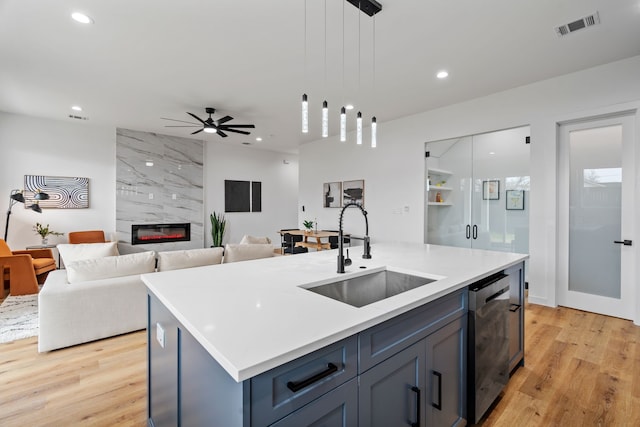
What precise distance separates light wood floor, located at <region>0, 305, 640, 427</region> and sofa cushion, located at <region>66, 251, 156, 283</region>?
0.63 metres

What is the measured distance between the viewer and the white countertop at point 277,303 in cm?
85

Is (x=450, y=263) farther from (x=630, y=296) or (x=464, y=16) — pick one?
(x=630, y=296)

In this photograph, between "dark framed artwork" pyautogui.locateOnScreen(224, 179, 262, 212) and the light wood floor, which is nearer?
the light wood floor

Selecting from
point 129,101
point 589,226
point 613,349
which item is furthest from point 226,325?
point 129,101

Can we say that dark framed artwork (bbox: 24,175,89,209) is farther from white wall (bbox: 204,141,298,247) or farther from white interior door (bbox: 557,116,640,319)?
white interior door (bbox: 557,116,640,319)

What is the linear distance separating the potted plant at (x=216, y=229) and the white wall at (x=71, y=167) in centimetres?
11

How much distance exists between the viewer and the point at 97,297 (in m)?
2.82

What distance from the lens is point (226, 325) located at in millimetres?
995

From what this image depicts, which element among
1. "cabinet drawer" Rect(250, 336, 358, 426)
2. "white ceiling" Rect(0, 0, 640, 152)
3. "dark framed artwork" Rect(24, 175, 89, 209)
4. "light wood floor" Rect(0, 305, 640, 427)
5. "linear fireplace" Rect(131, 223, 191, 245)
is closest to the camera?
"cabinet drawer" Rect(250, 336, 358, 426)

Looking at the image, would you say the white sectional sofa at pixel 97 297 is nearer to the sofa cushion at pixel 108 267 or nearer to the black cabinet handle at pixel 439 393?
the sofa cushion at pixel 108 267

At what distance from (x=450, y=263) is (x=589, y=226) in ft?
9.25

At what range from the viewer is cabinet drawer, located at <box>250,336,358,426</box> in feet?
2.60

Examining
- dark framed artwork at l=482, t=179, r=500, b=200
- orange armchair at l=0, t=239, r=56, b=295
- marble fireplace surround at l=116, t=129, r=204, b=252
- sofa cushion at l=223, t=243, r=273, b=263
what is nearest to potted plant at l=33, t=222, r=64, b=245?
orange armchair at l=0, t=239, r=56, b=295

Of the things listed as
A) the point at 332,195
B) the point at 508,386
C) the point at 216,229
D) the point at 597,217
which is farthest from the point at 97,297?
the point at 597,217
